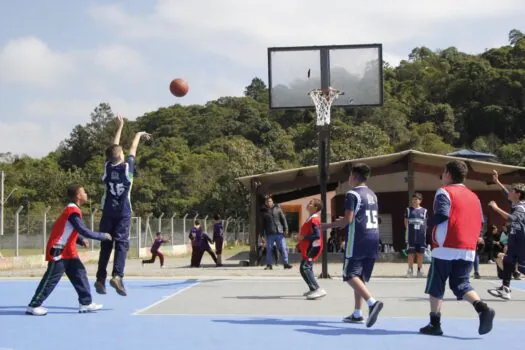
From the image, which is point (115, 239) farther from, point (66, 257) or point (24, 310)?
point (24, 310)

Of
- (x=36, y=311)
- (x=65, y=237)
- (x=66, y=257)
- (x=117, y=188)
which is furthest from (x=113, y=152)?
(x=36, y=311)

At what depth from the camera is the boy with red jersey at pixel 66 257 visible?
30.0ft

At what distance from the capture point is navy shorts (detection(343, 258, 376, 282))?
8.45 metres

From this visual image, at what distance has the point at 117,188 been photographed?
31.8ft

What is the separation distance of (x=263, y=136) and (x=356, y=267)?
7901cm

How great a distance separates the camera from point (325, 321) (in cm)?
865

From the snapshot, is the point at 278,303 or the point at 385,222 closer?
the point at 278,303

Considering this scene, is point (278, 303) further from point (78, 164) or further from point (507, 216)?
point (78, 164)

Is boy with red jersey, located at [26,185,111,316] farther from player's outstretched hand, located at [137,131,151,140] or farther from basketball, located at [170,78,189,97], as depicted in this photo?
basketball, located at [170,78,189,97]

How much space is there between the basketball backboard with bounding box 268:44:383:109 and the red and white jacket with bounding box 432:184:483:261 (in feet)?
30.5

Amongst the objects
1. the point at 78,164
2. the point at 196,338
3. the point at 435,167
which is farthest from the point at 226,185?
the point at 196,338

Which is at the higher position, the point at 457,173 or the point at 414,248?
the point at 457,173

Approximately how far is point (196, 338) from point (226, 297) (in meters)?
4.06

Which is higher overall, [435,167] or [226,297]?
[435,167]
